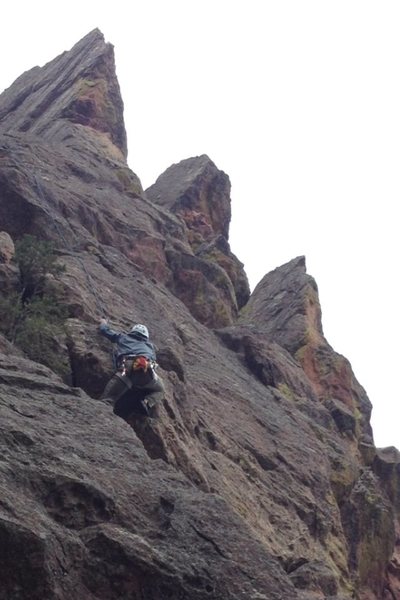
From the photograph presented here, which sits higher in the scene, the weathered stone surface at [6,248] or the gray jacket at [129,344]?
the weathered stone surface at [6,248]

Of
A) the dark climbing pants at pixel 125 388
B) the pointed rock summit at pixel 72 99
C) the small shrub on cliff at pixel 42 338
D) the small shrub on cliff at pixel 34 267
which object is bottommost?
the dark climbing pants at pixel 125 388

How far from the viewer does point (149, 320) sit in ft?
79.1

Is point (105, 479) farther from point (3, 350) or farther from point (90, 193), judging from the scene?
point (90, 193)

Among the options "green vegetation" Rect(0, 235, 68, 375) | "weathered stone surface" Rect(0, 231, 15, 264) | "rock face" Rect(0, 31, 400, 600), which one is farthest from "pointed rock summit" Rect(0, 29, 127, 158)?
"green vegetation" Rect(0, 235, 68, 375)

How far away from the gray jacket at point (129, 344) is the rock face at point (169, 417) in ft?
1.29

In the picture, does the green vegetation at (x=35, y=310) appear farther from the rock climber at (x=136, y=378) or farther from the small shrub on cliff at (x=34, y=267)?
the rock climber at (x=136, y=378)

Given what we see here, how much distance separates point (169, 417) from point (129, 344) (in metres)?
1.45

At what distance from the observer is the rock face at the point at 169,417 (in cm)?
1202

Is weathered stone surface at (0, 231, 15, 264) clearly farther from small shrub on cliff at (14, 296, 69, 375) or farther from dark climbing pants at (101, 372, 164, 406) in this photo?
dark climbing pants at (101, 372, 164, 406)

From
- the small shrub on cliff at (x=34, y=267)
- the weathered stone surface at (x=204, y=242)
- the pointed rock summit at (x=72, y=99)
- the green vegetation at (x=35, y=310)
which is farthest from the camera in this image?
the pointed rock summit at (x=72, y=99)

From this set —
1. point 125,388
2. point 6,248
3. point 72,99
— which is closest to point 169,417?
point 125,388

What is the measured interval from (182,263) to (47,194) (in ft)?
19.2

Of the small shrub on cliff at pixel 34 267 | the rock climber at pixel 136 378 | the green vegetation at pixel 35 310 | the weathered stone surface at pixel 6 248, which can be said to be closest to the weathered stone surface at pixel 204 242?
the weathered stone surface at pixel 6 248

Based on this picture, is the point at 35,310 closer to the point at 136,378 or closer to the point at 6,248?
the point at 136,378
